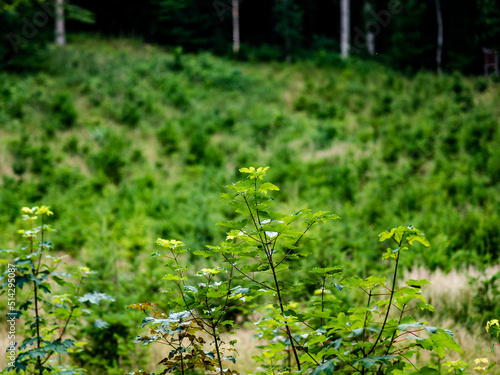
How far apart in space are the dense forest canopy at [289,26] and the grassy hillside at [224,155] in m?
2.52

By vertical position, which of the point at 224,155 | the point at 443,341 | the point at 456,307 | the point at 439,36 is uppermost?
the point at 439,36

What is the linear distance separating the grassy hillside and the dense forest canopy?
8.28 ft

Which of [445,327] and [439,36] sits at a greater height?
[439,36]

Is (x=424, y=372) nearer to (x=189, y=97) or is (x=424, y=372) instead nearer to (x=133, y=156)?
(x=133, y=156)

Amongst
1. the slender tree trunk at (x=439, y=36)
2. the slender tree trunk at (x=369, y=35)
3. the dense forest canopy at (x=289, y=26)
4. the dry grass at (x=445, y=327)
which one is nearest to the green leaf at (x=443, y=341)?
the dry grass at (x=445, y=327)

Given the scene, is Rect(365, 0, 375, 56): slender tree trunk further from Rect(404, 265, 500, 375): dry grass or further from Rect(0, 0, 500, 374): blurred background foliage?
Rect(404, 265, 500, 375): dry grass

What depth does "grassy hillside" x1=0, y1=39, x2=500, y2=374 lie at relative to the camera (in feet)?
17.7

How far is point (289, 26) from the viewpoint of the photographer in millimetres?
24000

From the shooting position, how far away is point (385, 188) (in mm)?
7117

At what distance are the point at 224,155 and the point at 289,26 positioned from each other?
18.2m

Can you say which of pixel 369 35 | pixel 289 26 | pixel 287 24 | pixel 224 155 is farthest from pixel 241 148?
pixel 369 35

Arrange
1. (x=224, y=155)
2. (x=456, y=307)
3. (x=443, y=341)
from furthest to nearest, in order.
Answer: (x=224, y=155) < (x=456, y=307) < (x=443, y=341)

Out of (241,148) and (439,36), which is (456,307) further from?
(439,36)

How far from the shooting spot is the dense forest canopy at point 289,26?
15.0 meters
